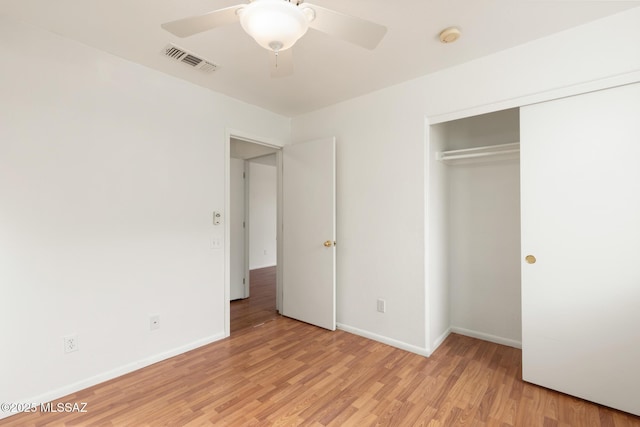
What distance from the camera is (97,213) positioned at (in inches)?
89.0

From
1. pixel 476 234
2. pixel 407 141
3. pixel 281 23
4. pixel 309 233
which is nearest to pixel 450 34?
pixel 407 141

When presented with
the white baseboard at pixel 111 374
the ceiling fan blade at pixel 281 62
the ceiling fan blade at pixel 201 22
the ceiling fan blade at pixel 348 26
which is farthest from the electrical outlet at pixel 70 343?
the ceiling fan blade at pixel 348 26

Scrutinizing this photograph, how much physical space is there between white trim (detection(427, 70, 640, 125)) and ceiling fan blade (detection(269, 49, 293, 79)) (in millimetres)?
1575

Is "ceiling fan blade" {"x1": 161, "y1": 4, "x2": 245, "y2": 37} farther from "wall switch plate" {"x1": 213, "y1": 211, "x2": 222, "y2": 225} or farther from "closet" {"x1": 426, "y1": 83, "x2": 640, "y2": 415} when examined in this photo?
"closet" {"x1": 426, "y1": 83, "x2": 640, "y2": 415}

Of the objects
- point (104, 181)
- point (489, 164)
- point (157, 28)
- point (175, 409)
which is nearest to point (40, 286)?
point (104, 181)

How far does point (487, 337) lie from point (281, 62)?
317 cm

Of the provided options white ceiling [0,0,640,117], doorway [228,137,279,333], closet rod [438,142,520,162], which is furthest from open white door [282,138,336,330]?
closet rod [438,142,520,162]

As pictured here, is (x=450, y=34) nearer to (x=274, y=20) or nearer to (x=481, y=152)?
(x=481, y=152)

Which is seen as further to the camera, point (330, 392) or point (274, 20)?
point (330, 392)

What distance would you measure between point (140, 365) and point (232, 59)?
8.67 ft

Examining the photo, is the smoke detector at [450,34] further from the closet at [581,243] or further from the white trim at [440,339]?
the white trim at [440,339]

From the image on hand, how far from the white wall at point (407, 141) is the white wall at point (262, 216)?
3.49 meters

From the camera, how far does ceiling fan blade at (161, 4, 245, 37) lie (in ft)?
4.07

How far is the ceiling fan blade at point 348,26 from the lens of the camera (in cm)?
120
